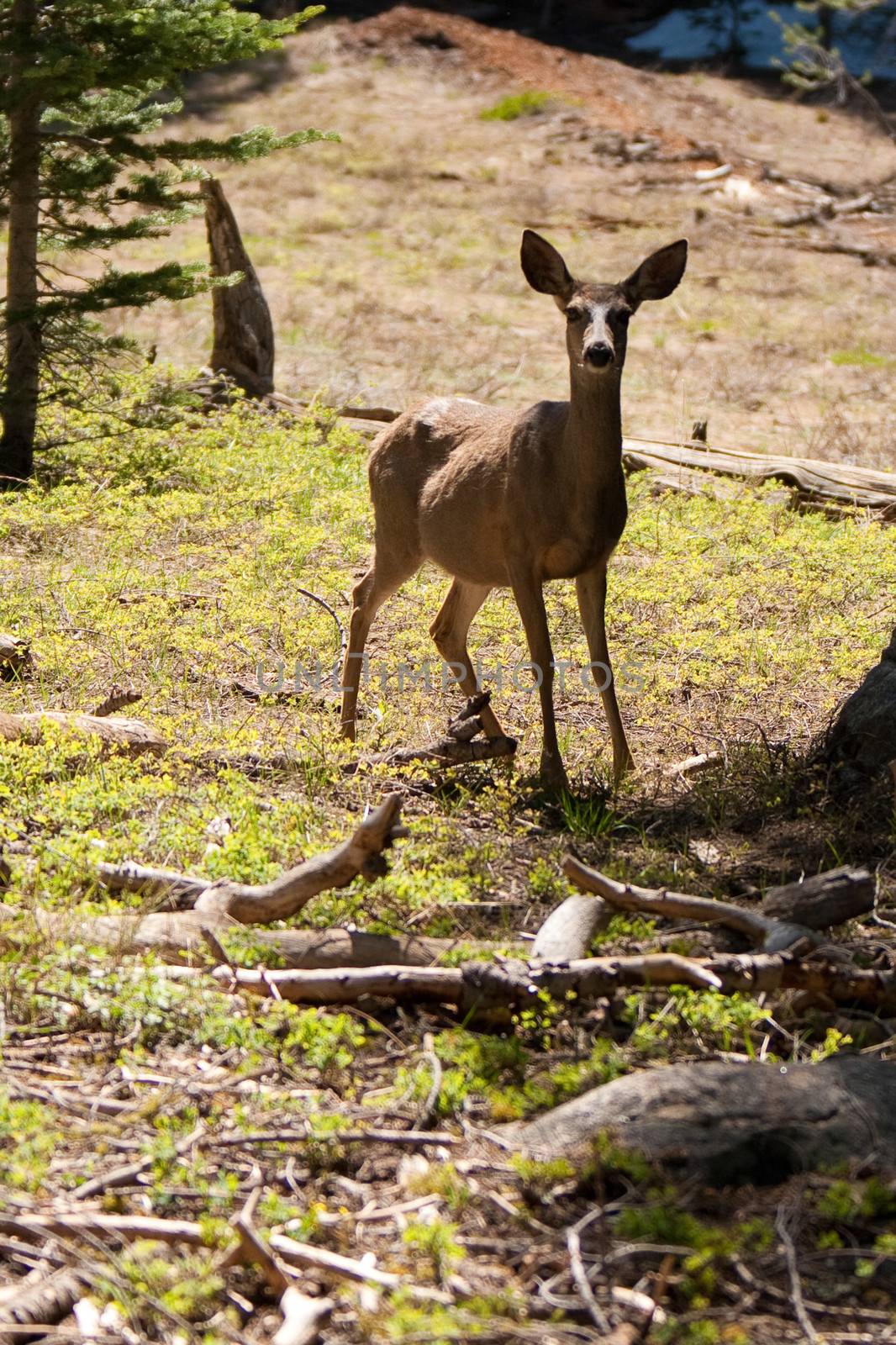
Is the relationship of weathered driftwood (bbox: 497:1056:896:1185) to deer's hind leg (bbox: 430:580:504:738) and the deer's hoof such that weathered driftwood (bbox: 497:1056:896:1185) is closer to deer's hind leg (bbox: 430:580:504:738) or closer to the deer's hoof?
the deer's hoof

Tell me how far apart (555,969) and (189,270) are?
821 centimetres

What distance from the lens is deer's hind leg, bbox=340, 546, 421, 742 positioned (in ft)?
23.7

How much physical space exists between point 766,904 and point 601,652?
2348 millimetres

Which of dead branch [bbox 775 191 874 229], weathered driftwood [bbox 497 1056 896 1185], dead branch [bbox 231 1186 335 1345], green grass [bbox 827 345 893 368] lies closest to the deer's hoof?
weathered driftwood [bbox 497 1056 896 1185]

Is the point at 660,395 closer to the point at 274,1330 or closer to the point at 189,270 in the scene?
the point at 189,270

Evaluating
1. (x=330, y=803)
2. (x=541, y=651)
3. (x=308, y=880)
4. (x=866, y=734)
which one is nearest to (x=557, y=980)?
(x=308, y=880)

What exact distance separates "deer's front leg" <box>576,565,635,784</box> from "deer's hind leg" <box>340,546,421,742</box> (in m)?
1.06

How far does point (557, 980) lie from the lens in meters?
3.97

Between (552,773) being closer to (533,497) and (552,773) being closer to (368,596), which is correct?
(533,497)

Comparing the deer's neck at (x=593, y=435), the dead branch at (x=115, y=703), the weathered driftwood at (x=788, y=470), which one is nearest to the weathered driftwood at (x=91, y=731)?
the dead branch at (x=115, y=703)

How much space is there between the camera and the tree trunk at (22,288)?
1031cm

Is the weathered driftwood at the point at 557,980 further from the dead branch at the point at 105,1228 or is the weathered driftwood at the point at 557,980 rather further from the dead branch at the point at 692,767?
the dead branch at the point at 692,767

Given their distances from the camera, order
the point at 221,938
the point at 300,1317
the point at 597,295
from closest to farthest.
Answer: the point at 300,1317 < the point at 221,938 < the point at 597,295

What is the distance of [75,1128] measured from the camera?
3.46 meters
